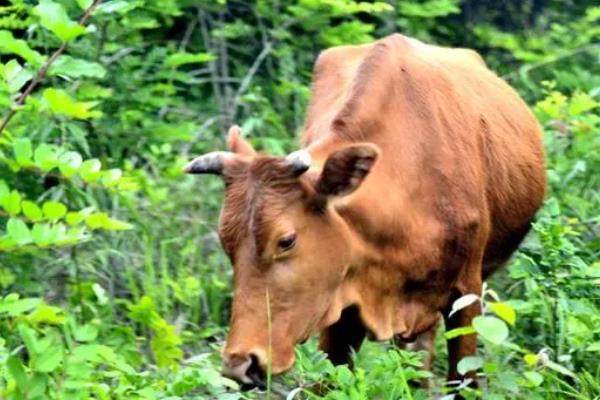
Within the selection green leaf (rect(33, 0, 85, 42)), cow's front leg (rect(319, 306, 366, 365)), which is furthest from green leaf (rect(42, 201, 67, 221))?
cow's front leg (rect(319, 306, 366, 365))

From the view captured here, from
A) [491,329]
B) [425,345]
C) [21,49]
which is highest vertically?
[21,49]

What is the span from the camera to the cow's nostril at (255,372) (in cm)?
559

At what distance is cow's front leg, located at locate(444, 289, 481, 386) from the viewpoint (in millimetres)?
6844


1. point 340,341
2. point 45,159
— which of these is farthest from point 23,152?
point 340,341

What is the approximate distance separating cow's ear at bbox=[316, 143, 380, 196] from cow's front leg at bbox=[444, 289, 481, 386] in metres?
1.14

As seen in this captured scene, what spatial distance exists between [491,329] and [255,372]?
1289mm

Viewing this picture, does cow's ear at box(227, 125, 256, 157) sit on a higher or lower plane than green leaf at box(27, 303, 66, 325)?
higher

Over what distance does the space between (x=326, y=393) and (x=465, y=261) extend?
1.19m

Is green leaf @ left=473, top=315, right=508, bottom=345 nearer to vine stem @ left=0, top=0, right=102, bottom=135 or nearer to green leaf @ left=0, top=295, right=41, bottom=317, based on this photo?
green leaf @ left=0, top=295, right=41, bottom=317

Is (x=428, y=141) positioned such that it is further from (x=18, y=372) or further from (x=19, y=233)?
(x=18, y=372)

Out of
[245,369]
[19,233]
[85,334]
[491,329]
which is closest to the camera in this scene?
[491,329]

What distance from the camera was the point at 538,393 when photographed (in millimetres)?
5875

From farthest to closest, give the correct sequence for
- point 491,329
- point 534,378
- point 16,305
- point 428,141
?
point 428,141, point 16,305, point 534,378, point 491,329

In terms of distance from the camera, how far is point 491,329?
460cm
